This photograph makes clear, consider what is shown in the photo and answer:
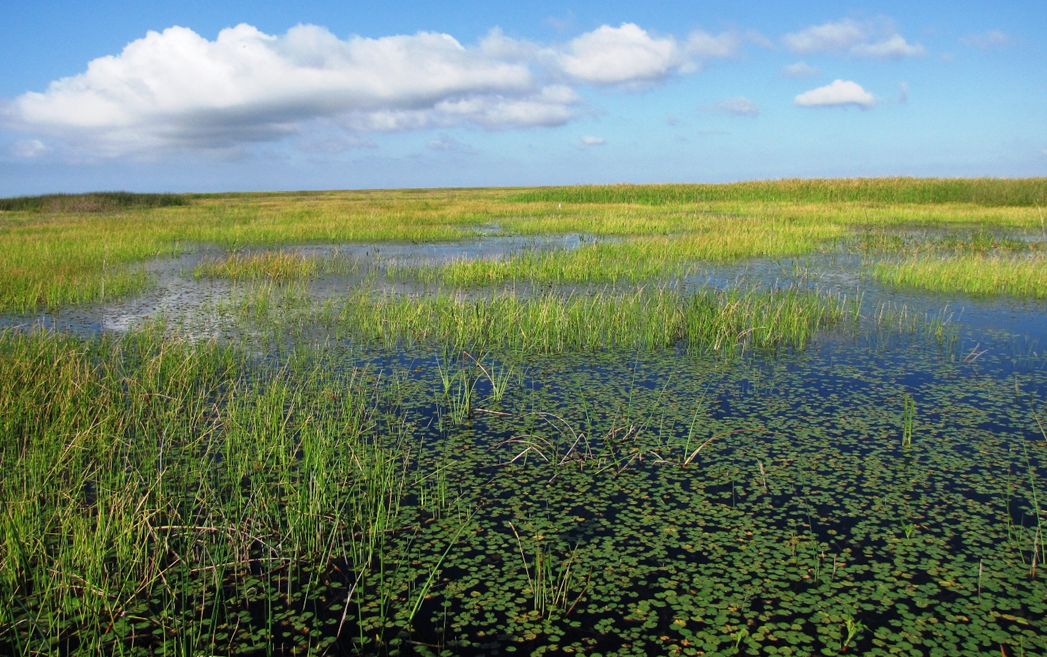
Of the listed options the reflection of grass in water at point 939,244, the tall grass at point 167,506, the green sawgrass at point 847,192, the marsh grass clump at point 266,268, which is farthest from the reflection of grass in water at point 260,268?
the green sawgrass at point 847,192

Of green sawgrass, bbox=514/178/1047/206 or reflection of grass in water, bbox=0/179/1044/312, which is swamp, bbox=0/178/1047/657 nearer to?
reflection of grass in water, bbox=0/179/1044/312

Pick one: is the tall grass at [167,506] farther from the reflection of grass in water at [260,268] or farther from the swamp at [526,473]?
the reflection of grass in water at [260,268]

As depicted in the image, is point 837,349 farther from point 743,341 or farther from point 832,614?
point 832,614

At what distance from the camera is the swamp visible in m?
3.04

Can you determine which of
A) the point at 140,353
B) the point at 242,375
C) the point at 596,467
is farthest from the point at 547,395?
the point at 140,353

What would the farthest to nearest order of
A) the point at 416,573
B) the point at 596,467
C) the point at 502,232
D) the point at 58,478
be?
1. the point at 502,232
2. the point at 596,467
3. the point at 58,478
4. the point at 416,573

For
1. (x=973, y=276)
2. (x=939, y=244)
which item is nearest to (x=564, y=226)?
(x=939, y=244)

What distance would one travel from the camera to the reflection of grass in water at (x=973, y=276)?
1045 centimetres

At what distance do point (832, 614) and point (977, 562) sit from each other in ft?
3.21

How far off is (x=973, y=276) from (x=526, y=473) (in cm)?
943

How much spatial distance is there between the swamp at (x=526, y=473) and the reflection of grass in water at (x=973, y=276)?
0.43 ft

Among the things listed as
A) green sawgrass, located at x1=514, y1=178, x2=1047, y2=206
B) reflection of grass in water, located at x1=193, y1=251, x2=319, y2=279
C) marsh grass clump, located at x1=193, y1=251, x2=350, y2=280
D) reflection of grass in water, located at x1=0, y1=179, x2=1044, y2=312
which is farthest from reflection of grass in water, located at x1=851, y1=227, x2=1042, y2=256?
green sawgrass, located at x1=514, y1=178, x2=1047, y2=206

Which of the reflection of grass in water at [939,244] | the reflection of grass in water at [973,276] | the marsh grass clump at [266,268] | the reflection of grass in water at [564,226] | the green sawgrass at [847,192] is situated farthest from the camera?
the green sawgrass at [847,192]

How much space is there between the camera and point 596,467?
181 inches
